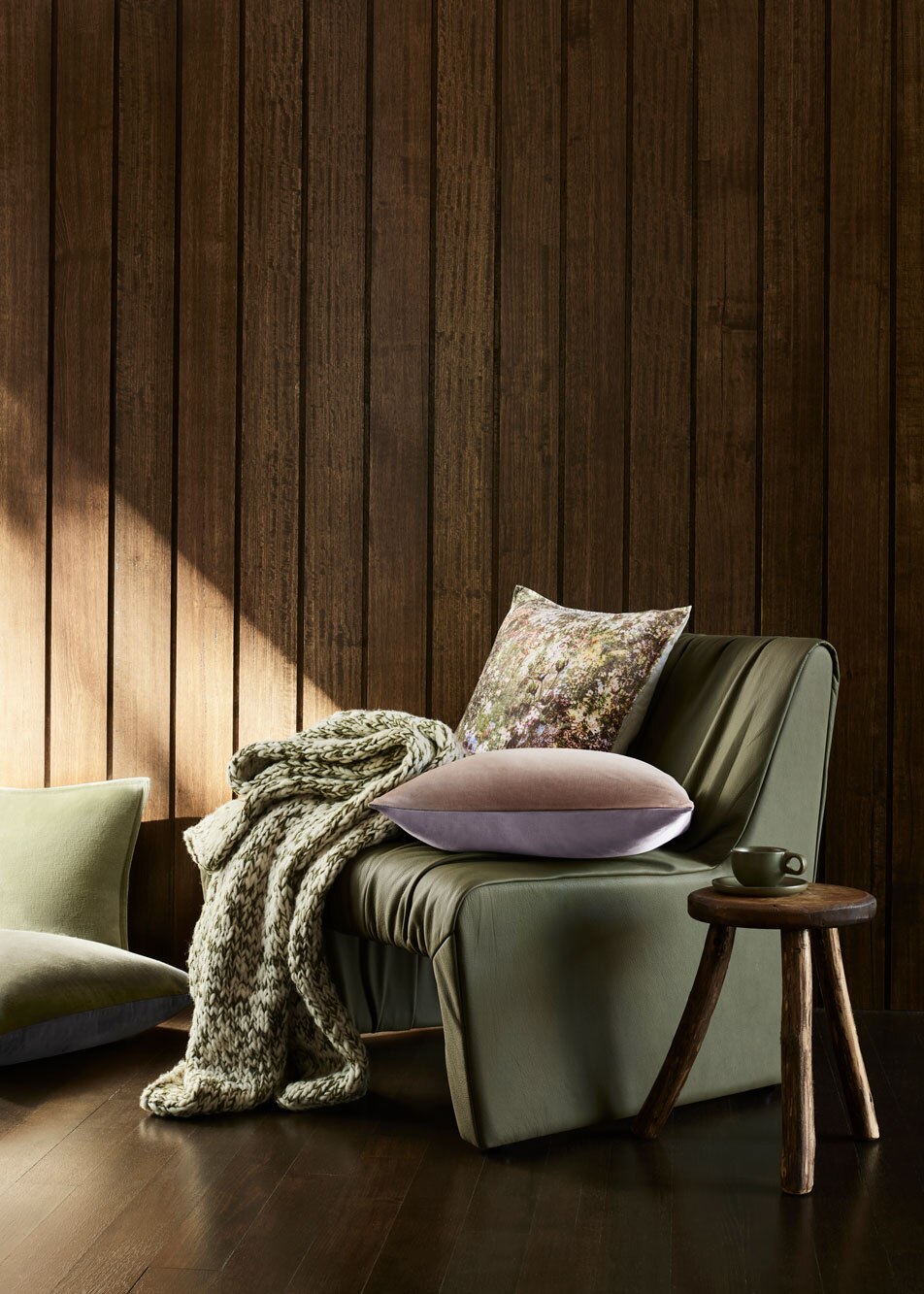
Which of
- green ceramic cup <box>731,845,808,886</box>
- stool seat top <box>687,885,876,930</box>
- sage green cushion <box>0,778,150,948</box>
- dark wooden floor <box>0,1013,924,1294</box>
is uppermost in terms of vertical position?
green ceramic cup <box>731,845,808,886</box>

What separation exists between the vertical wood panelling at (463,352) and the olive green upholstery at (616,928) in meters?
0.74

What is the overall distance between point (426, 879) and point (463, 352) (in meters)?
1.57

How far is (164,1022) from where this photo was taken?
2.75m

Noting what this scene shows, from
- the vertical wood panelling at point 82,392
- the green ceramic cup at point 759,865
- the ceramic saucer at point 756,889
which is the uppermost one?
the vertical wood panelling at point 82,392

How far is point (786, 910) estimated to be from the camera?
1842mm

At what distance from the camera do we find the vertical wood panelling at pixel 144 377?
320 cm

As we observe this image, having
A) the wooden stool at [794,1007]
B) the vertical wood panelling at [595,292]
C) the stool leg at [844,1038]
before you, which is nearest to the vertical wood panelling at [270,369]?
the vertical wood panelling at [595,292]

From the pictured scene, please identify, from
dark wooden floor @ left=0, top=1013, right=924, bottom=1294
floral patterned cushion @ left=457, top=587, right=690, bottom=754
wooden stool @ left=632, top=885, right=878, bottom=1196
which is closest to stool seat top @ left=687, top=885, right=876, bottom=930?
wooden stool @ left=632, top=885, right=878, bottom=1196

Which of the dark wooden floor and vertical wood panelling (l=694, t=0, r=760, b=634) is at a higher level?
vertical wood panelling (l=694, t=0, r=760, b=634)

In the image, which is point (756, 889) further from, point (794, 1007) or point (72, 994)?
point (72, 994)

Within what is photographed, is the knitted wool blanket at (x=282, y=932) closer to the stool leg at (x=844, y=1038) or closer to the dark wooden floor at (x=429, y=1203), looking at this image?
the dark wooden floor at (x=429, y=1203)

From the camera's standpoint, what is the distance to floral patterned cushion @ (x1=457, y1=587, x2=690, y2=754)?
2.42m

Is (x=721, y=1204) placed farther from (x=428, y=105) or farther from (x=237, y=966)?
(x=428, y=105)

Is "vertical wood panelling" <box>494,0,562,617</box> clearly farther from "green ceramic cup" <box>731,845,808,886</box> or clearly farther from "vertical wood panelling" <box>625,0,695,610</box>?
"green ceramic cup" <box>731,845,808,886</box>
